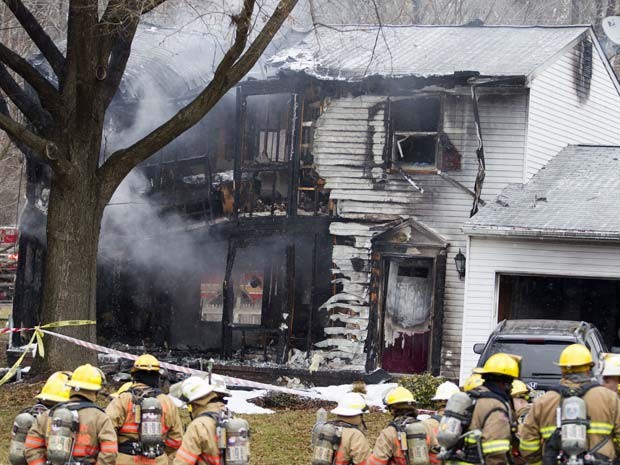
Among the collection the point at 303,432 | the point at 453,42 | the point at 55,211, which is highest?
the point at 453,42

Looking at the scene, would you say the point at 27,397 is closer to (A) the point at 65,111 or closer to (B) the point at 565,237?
(A) the point at 65,111

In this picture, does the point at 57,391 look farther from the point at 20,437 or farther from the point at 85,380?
the point at 20,437

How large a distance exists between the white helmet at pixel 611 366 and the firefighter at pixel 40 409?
13.8 ft

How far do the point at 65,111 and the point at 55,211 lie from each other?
145 cm

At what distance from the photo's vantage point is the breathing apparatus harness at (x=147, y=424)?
838 cm

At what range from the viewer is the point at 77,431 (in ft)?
26.5

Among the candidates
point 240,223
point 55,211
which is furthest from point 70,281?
point 240,223

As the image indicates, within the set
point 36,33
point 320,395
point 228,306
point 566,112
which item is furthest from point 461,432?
point 566,112

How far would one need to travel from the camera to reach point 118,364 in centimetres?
1939

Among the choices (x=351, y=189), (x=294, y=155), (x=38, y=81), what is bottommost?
(x=351, y=189)

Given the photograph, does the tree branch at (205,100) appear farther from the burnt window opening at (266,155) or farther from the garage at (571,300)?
the garage at (571,300)

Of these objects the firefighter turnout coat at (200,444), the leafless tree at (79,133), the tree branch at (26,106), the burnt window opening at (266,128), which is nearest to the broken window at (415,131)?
the burnt window opening at (266,128)

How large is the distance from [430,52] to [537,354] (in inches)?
394

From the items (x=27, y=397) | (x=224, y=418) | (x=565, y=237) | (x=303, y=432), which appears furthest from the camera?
(x=565, y=237)
